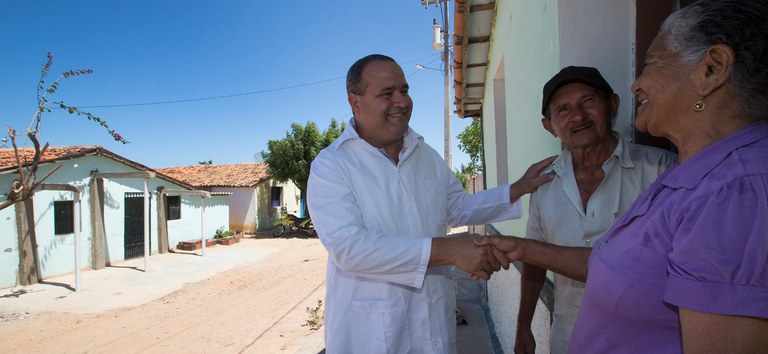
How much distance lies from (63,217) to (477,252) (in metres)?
13.9

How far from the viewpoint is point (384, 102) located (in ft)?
6.91

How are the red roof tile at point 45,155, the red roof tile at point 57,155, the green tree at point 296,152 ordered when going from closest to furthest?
the red roof tile at point 45,155 < the red roof tile at point 57,155 < the green tree at point 296,152

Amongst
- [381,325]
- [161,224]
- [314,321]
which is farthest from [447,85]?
[381,325]

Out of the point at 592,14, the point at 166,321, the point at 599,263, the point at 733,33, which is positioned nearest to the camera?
the point at 733,33

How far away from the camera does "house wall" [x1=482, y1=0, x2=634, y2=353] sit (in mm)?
2016

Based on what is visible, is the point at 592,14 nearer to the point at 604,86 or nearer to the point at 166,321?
the point at 604,86

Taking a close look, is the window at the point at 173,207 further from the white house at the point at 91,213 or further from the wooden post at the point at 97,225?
the wooden post at the point at 97,225

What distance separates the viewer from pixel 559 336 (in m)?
1.93

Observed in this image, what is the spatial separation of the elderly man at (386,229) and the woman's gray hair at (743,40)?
3.48 feet

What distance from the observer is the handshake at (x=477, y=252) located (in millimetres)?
1735

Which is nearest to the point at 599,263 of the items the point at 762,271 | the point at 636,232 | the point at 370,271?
the point at 636,232

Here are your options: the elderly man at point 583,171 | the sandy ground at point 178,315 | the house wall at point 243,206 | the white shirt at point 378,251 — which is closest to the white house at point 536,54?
the elderly man at point 583,171

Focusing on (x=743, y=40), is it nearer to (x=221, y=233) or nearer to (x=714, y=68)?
(x=714, y=68)

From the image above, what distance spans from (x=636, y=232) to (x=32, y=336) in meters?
9.15
